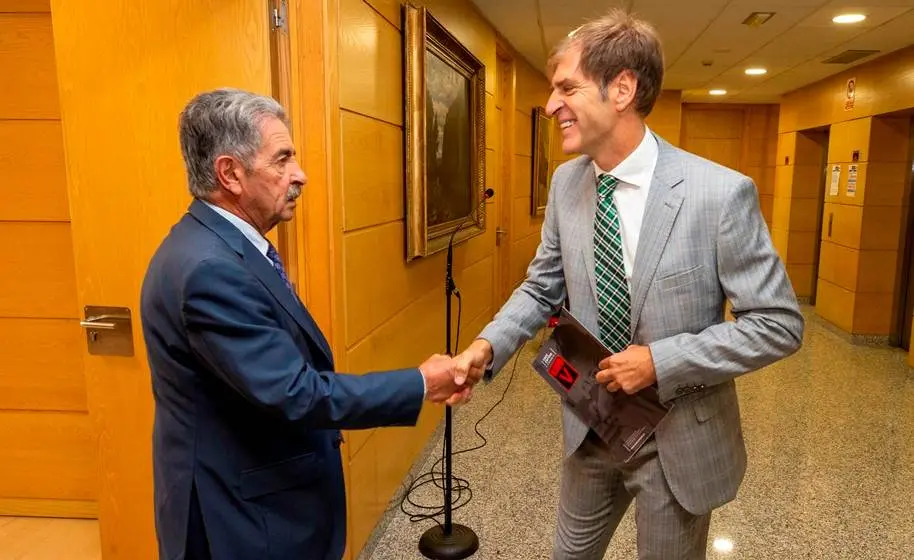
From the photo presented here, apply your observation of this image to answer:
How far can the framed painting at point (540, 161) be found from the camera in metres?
6.45

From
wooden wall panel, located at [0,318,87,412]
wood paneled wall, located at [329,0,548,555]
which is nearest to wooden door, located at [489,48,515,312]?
wood paneled wall, located at [329,0,548,555]

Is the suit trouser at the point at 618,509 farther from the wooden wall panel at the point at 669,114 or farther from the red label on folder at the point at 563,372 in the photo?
the wooden wall panel at the point at 669,114

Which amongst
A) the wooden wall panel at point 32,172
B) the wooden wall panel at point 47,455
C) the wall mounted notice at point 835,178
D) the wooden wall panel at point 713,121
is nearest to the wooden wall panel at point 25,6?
the wooden wall panel at point 32,172

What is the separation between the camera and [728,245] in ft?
4.05

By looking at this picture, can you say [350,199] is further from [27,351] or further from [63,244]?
[27,351]

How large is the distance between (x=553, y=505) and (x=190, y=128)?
234cm

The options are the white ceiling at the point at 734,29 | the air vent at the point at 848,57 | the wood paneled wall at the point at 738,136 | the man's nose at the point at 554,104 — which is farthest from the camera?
the wood paneled wall at the point at 738,136

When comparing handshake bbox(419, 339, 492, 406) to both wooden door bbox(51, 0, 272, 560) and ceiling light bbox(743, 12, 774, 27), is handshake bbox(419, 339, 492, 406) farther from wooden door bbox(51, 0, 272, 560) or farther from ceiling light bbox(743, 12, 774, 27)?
ceiling light bbox(743, 12, 774, 27)

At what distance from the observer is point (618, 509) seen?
1.55 meters

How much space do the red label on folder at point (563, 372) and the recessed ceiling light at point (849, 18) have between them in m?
4.18

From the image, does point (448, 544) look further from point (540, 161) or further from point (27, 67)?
point (540, 161)

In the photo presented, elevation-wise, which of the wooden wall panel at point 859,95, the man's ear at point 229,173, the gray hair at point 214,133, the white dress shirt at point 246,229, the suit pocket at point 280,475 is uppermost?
the wooden wall panel at point 859,95

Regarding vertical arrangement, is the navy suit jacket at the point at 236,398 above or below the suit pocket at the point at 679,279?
below

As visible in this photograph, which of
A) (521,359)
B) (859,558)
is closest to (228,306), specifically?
(859,558)
